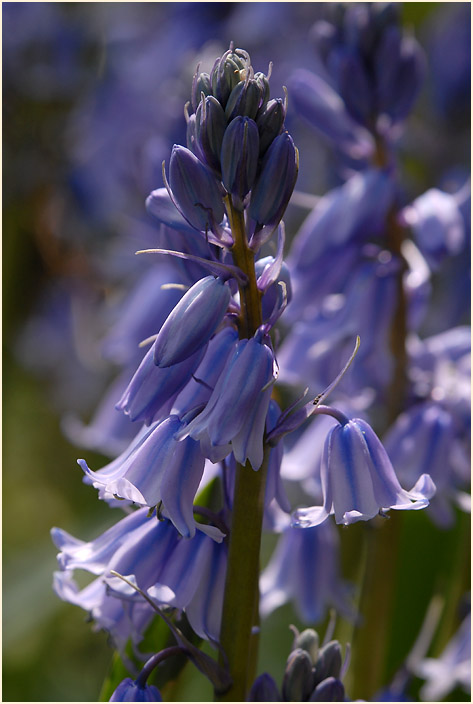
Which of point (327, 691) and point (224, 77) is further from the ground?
point (224, 77)

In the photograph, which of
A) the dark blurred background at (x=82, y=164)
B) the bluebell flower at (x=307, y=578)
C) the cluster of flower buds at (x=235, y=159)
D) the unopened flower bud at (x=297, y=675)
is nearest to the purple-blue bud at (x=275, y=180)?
the cluster of flower buds at (x=235, y=159)

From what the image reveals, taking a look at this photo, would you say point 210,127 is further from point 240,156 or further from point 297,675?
point 297,675

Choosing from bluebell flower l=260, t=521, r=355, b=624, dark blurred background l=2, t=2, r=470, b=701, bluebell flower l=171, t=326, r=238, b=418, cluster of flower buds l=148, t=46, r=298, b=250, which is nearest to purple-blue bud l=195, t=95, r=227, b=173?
cluster of flower buds l=148, t=46, r=298, b=250

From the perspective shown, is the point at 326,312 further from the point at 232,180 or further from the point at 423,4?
the point at 423,4

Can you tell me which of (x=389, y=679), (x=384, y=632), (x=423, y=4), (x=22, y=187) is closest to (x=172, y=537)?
(x=384, y=632)

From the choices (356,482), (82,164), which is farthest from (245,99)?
(82,164)
